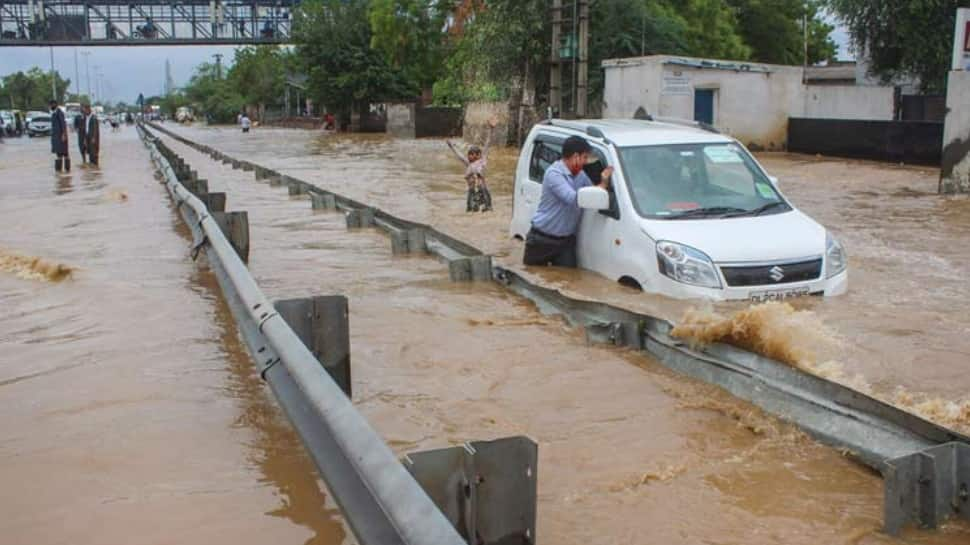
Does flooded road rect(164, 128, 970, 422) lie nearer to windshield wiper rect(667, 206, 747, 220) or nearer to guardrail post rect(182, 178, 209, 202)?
windshield wiper rect(667, 206, 747, 220)

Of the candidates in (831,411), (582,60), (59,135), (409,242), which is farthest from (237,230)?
(582,60)

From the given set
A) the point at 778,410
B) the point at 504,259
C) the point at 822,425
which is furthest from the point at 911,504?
the point at 504,259

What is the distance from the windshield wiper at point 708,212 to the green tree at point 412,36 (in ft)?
155

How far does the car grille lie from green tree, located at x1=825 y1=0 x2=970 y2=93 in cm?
2466

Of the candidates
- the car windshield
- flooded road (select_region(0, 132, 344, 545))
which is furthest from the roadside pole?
flooded road (select_region(0, 132, 344, 545))

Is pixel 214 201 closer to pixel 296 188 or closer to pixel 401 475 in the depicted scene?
pixel 296 188

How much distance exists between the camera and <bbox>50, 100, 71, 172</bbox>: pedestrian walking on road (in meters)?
25.0

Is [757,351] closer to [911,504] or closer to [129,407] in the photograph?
[911,504]

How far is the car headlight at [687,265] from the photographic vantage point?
25.0ft

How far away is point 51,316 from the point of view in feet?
27.0

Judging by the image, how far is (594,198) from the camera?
8375 millimetres

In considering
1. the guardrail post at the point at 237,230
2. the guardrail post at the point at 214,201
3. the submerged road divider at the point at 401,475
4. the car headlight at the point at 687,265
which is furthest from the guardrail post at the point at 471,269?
the submerged road divider at the point at 401,475

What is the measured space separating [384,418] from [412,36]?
53639mm

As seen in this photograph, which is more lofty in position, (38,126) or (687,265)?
(38,126)
